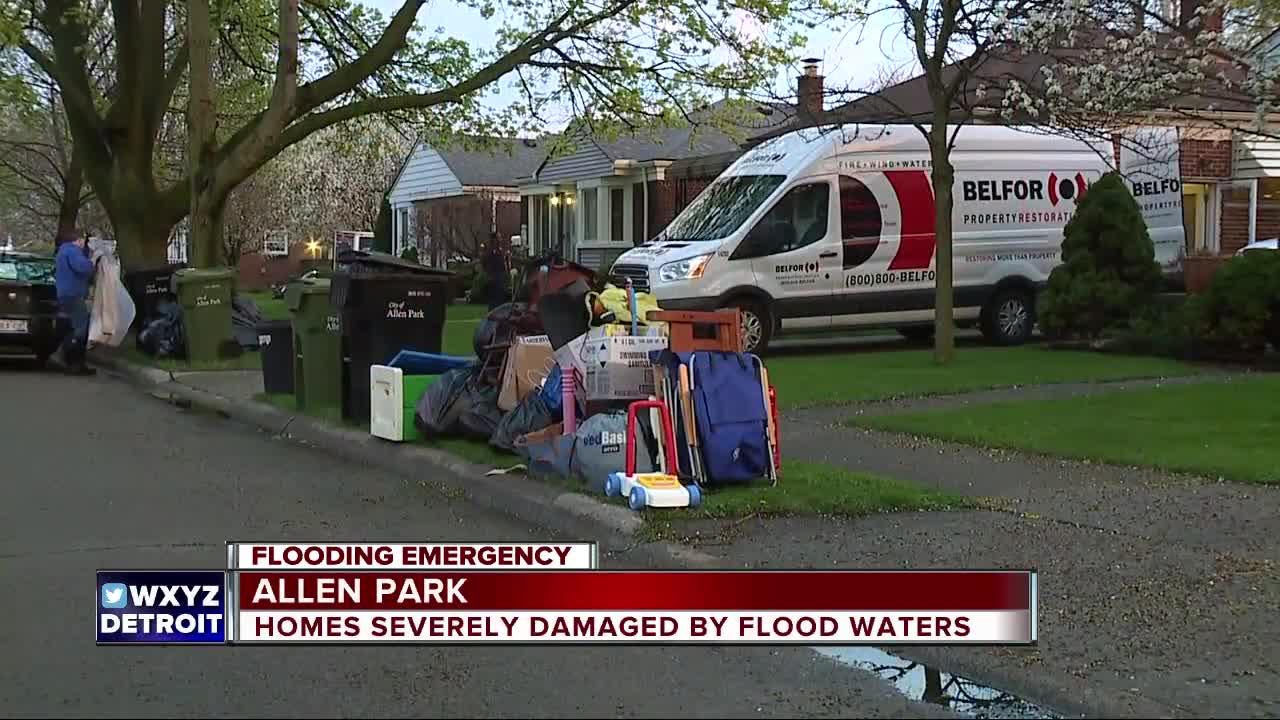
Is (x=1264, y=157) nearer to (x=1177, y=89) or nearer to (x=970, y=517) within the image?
(x=1177, y=89)

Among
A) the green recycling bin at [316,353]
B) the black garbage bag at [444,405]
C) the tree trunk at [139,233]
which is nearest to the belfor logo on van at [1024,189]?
the green recycling bin at [316,353]

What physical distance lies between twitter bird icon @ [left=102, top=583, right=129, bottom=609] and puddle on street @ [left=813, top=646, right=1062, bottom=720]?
290 cm

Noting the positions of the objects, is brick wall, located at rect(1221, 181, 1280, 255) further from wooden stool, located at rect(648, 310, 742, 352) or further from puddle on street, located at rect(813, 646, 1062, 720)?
puddle on street, located at rect(813, 646, 1062, 720)

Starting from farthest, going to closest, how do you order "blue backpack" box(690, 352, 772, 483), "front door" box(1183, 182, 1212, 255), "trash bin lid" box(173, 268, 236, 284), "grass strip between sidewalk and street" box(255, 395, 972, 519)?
1. "front door" box(1183, 182, 1212, 255)
2. "trash bin lid" box(173, 268, 236, 284)
3. "blue backpack" box(690, 352, 772, 483)
4. "grass strip between sidewalk and street" box(255, 395, 972, 519)

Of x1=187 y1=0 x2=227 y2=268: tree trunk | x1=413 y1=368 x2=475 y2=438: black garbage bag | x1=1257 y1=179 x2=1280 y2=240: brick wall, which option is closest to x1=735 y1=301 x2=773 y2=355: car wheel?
x1=413 y1=368 x2=475 y2=438: black garbage bag

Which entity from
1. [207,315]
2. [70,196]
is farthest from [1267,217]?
[70,196]

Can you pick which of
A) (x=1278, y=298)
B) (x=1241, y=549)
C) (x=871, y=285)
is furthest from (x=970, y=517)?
(x=871, y=285)

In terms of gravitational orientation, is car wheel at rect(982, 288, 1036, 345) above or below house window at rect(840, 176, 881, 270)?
below

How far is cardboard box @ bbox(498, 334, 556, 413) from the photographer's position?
10320mm

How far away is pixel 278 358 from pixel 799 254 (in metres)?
6.88

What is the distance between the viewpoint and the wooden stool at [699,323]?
8.76 metres

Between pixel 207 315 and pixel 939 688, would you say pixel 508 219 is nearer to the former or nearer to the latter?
pixel 207 315

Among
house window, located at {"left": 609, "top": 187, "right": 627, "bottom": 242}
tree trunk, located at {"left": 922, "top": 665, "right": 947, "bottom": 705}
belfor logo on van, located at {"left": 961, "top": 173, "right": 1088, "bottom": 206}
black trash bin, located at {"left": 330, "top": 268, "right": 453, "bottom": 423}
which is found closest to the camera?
tree trunk, located at {"left": 922, "top": 665, "right": 947, "bottom": 705}

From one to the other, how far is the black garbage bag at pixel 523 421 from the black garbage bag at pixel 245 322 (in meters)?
10.2
